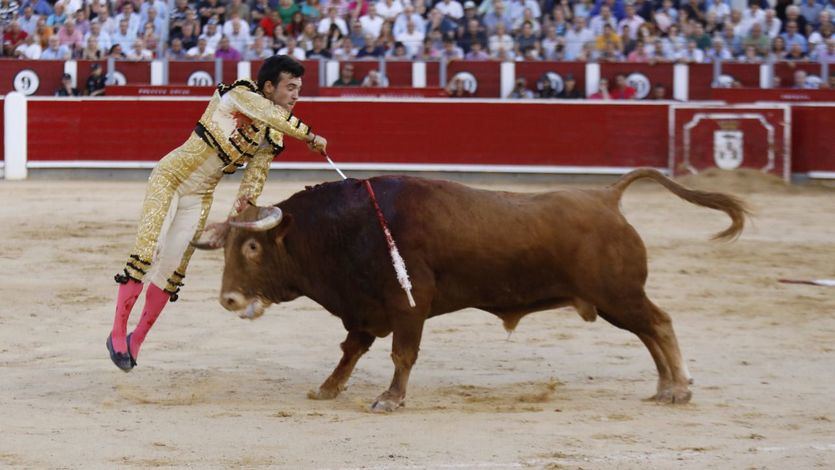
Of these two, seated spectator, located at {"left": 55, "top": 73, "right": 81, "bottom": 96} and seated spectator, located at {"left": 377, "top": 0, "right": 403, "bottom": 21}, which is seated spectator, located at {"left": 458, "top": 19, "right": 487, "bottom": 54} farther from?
seated spectator, located at {"left": 55, "top": 73, "right": 81, "bottom": 96}

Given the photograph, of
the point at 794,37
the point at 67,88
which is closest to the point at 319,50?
the point at 67,88

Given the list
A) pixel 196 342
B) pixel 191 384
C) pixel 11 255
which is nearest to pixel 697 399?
pixel 191 384

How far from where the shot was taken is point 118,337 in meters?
6.15

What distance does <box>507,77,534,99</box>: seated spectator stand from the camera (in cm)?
1627

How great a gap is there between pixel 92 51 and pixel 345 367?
12008mm

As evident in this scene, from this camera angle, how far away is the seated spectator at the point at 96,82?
16.6 metres

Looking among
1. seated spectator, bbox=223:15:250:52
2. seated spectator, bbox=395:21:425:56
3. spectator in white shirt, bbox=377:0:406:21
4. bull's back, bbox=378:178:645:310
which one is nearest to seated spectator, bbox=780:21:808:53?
seated spectator, bbox=395:21:425:56

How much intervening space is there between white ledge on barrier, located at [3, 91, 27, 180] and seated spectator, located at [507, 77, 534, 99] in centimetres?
549

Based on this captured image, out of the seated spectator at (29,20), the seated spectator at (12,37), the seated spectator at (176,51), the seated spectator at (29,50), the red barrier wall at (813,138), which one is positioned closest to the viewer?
the red barrier wall at (813,138)

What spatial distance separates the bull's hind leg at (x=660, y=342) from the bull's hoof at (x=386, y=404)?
0.98 meters

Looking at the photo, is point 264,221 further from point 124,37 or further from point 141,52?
point 124,37

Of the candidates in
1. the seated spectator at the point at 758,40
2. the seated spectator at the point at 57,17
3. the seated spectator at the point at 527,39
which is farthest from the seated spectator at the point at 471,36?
the seated spectator at the point at 57,17

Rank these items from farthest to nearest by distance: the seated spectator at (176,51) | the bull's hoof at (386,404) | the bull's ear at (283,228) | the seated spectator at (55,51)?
1. the seated spectator at (55,51)
2. the seated spectator at (176,51)
3. the bull's ear at (283,228)
4. the bull's hoof at (386,404)

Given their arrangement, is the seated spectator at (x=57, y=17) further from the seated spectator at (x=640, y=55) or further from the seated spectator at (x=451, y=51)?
the seated spectator at (x=640, y=55)
